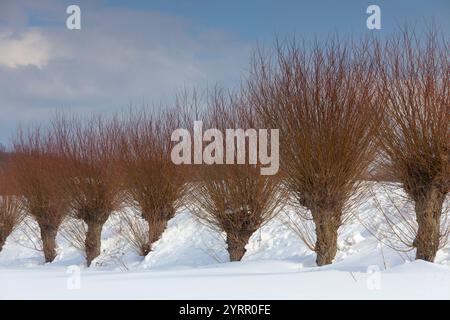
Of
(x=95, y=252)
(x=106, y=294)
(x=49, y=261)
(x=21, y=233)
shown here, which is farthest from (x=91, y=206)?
(x=106, y=294)

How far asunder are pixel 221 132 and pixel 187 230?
16.5 ft

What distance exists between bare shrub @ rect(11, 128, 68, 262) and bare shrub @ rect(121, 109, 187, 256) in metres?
2.69

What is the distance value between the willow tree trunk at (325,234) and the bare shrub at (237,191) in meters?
1.22

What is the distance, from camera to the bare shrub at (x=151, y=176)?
40.4ft

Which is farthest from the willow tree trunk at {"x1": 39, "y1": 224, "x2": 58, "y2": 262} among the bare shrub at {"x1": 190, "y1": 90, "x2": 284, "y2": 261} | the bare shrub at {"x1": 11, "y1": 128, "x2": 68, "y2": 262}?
the bare shrub at {"x1": 190, "y1": 90, "x2": 284, "y2": 261}

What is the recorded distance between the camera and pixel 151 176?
12.5 m

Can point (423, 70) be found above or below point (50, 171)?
above

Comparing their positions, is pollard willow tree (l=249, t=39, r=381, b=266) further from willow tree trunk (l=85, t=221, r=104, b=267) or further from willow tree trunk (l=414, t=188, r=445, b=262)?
willow tree trunk (l=85, t=221, r=104, b=267)

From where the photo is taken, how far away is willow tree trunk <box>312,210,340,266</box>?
8.39 m

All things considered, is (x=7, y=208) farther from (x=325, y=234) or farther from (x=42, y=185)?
(x=325, y=234)

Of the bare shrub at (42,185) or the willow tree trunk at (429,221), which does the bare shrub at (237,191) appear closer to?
the willow tree trunk at (429,221)

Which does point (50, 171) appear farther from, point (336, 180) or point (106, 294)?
point (106, 294)

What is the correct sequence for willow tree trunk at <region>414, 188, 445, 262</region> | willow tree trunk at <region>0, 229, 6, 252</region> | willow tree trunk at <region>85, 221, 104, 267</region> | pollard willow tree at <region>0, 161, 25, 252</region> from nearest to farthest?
willow tree trunk at <region>414, 188, 445, 262</region>, willow tree trunk at <region>85, 221, 104, 267</region>, pollard willow tree at <region>0, 161, 25, 252</region>, willow tree trunk at <region>0, 229, 6, 252</region>

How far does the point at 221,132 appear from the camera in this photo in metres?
9.67
